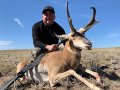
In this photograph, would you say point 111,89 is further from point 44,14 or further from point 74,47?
point 44,14

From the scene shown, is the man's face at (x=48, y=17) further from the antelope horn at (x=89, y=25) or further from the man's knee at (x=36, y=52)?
the antelope horn at (x=89, y=25)

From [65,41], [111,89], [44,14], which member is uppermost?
[44,14]

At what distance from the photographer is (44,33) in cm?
1015

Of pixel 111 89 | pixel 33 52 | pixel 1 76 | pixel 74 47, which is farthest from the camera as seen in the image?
pixel 1 76

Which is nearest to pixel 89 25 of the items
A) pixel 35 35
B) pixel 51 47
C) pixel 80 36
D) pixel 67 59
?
pixel 80 36

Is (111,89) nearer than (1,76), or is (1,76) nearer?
(111,89)

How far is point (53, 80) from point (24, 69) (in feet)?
4.06

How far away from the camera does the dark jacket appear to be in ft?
32.7

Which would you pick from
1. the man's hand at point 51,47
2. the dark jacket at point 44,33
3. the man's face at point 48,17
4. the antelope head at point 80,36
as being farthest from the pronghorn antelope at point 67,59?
the man's face at point 48,17

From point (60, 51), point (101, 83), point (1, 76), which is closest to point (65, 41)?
point (60, 51)

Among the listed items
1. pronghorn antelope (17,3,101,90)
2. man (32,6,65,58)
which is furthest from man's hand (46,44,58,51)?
man (32,6,65,58)

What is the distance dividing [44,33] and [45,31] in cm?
7

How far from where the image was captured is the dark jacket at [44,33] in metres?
9.98

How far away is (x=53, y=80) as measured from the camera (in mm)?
8453
